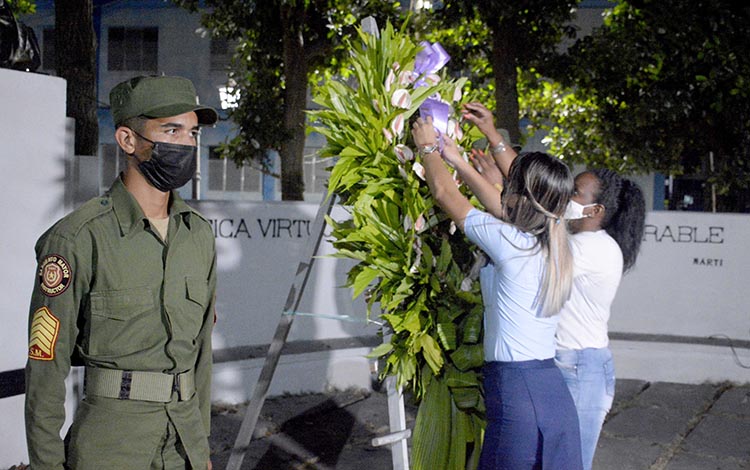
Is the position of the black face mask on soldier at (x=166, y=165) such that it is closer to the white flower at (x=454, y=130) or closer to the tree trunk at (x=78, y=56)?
the white flower at (x=454, y=130)

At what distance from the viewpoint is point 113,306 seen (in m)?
2.57

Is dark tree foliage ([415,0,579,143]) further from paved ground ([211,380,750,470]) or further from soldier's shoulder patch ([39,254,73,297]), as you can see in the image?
soldier's shoulder patch ([39,254,73,297])

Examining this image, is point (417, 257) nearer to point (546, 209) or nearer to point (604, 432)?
point (546, 209)

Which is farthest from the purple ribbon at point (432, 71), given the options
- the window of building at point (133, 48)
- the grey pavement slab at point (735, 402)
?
the window of building at point (133, 48)

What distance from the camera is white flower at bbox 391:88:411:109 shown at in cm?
369

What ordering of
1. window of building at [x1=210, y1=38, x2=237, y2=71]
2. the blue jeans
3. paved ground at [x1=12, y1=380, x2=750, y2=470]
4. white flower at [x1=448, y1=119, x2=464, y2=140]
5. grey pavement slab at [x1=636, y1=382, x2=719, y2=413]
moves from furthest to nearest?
window of building at [x1=210, y1=38, x2=237, y2=71], grey pavement slab at [x1=636, y1=382, x2=719, y2=413], paved ground at [x1=12, y1=380, x2=750, y2=470], white flower at [x1=448, y1=119, x2=464, y2=140], the blue jeans

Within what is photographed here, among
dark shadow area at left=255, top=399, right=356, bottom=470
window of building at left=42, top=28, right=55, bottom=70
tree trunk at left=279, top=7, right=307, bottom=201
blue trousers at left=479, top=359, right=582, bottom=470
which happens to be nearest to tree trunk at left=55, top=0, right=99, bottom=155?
dark shadow area at left=255, top=399, right=356, bottom=470

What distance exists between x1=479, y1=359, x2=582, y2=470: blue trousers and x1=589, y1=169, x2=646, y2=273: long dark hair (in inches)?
38.4

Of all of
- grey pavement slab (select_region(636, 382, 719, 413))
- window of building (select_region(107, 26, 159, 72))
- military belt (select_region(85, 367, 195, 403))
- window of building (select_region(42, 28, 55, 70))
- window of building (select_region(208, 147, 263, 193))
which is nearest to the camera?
military belt (select_region(85, 367, 195, 403))

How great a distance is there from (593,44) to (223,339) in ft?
24.7

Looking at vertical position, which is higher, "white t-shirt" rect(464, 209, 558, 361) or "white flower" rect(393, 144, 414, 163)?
"white flower" rect(393, 144, 414, 163)

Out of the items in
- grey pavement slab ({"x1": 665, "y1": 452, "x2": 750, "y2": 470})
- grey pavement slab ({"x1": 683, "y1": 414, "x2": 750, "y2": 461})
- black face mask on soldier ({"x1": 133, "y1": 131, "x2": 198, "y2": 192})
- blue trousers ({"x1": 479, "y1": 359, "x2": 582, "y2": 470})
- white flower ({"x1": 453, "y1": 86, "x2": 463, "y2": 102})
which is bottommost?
grey pavement slab ({"x1": 665, "y1": 452, "x2": 750, "y2": 470})

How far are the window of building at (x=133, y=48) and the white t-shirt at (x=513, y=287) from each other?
909 inches

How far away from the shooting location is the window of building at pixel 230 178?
25391 mm
